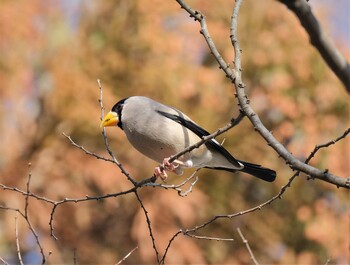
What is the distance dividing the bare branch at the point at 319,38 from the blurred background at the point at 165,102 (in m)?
4.42

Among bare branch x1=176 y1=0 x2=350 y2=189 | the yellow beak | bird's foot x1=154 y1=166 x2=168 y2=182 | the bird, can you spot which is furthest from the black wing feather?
bare branch x1=176 y1=0 x2=350 y2=189

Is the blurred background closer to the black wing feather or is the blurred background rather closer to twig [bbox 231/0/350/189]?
the black wing feather

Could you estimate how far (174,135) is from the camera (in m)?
3.76

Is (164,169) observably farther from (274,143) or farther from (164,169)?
(274,143)

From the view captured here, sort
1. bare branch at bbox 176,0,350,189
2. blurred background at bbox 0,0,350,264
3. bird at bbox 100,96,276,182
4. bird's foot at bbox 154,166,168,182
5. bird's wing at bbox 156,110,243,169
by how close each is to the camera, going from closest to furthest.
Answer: bare branch at bbox 176,0,350,189, bird's foot at bbox 154,166,168,182, bird at bbox 100,96,276,182, bird's wing at bbox 156,110,243,169, blurred background at bbox 0,0,350,264

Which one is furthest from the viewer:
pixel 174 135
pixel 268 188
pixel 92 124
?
pixel 268 188

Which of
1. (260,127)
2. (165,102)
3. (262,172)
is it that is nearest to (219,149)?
(262,172)

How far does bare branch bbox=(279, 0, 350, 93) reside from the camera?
2241 mm

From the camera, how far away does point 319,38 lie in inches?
89.8

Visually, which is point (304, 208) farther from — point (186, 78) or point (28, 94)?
point (28, 94)

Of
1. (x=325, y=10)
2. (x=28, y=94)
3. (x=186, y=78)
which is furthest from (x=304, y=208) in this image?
(x=28, y=94)

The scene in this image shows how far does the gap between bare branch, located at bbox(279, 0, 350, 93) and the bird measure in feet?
4.51

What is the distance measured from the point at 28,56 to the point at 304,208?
357cm

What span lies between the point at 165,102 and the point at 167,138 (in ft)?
12.7
